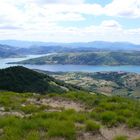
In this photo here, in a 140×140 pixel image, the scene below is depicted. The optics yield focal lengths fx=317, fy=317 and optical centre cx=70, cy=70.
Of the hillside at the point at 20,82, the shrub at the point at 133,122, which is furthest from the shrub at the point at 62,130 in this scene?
the hillside at the point at 20,82

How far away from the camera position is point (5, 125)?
44.1 ft

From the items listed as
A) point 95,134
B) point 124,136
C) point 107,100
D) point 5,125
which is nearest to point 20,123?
point 5,125

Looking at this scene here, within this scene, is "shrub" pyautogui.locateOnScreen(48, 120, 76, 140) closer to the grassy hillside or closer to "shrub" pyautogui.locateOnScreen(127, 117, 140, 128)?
the grassy hillside

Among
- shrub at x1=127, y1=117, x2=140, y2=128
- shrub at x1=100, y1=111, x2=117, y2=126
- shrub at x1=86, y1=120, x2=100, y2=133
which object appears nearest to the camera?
shrub at x1=86, y1=120, x2=100, y2=133

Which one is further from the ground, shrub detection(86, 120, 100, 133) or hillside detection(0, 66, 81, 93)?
shrub detection(86, 120, 100, 133)

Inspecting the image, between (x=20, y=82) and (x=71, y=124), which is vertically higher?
(x=71, y=124)

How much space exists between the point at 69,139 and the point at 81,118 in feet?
A: 8.78

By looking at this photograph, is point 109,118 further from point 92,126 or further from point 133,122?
point 92,126

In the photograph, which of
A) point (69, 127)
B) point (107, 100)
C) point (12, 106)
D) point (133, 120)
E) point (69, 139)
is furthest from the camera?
point (107, 100)

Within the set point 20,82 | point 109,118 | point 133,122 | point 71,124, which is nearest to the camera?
point 71,124

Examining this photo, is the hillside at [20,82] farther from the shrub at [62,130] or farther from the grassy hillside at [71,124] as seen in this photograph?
the shrub at [62,130]

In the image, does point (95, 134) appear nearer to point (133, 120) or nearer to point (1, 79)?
point (133, 120)

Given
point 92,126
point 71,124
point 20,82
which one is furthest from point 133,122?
point 20,82

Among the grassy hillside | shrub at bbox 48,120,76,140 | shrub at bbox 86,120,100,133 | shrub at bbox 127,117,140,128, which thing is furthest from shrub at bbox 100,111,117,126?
shrub at bbox 48,120,76,140
